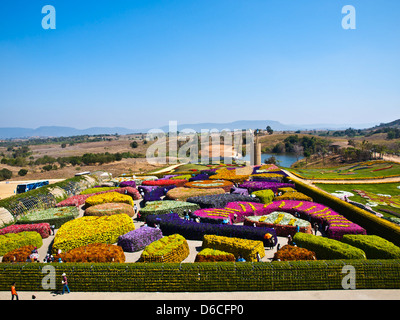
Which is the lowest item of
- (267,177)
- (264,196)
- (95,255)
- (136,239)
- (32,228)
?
(32,228)

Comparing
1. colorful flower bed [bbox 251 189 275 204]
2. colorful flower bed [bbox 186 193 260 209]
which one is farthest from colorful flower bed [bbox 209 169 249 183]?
colorful flower bed [bbox 186 193 260 209]

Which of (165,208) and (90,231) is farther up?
(165,208)

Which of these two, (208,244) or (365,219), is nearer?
(208,244)

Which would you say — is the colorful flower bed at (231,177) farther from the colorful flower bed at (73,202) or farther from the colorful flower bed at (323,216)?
the colorful flower bed at (73,202)

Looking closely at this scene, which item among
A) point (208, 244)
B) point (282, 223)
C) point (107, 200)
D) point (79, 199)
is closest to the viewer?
point (208, 244)

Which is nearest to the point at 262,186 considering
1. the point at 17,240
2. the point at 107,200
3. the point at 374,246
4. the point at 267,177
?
the point at 267,177

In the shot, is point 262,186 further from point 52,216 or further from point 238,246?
point 52,216

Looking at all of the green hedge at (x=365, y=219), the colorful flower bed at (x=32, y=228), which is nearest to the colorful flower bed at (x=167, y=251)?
the colorful flower bed at (x=32, y=228)
